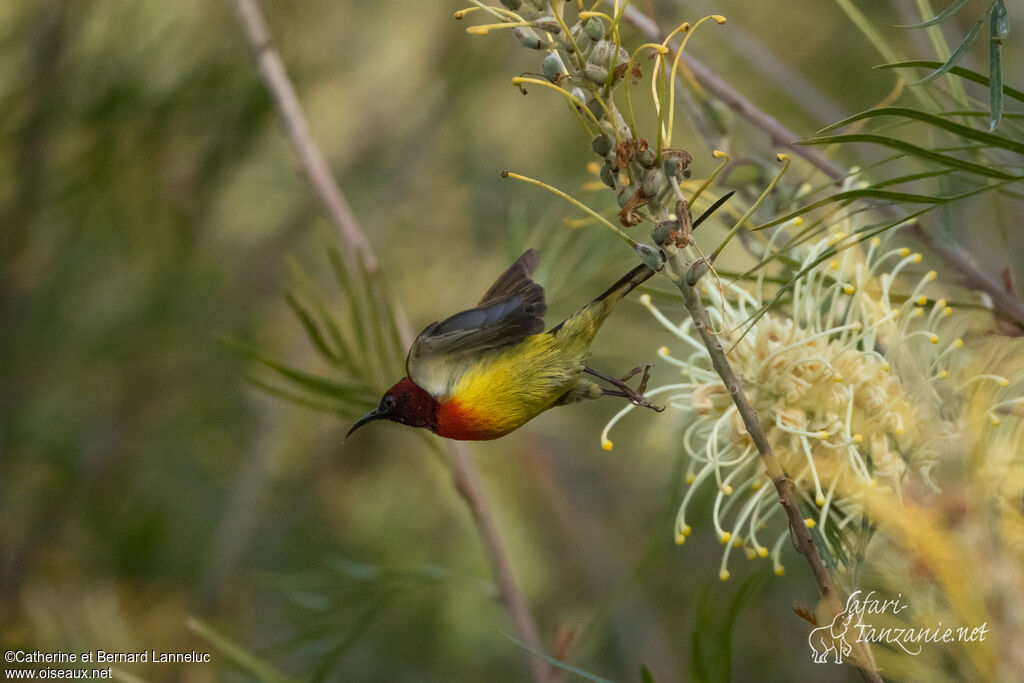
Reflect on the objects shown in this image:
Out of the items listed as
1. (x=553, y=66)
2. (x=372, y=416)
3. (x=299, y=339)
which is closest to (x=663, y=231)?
(x=553, y=66)

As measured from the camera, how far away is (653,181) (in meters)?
0.55

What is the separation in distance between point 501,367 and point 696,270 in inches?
18.0

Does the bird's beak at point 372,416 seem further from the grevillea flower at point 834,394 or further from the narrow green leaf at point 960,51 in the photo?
the narrow green leaf at point 960,51

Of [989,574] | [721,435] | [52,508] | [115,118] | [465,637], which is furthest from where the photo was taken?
[465,637]

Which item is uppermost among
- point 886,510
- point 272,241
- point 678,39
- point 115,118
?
point 115,118

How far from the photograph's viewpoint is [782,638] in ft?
6.47

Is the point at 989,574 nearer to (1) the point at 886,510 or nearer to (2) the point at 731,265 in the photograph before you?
(1) the point at 886,510

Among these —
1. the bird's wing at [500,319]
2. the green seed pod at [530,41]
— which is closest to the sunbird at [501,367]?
the bird's wing at [500,319]

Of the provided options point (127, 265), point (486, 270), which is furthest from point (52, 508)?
point (486, 270)

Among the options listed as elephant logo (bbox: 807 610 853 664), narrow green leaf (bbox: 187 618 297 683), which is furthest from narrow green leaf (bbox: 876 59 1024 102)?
narrow green leaf (bbox: 187 618 297 683)

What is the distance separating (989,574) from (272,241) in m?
1.63

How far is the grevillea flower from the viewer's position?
0.70 m

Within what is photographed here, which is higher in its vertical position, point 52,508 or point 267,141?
point 267,141

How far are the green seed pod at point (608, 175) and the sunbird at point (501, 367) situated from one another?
302 mm
